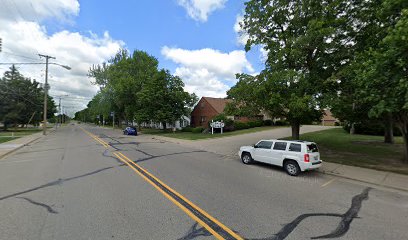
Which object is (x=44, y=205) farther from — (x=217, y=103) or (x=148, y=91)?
(x=217, y=103)

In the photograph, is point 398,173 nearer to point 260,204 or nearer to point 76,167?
point 260,204

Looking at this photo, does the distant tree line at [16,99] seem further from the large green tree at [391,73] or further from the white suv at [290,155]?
the large green tree at [391,73]

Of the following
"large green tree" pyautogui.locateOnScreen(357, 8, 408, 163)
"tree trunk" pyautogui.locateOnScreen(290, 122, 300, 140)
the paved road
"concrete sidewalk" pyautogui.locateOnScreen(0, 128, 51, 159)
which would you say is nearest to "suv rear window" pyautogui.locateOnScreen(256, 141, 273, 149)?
the paved road

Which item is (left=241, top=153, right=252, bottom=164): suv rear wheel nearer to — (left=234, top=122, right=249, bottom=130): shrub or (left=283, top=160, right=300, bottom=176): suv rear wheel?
(left=283, top=160, right=300, bottom=176): suv rear wheel

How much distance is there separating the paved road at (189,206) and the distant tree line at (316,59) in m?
3.88

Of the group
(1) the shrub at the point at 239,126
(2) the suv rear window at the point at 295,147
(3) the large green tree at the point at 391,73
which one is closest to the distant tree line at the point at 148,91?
(1) the shrub at the point at 239,126

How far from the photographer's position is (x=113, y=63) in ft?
166

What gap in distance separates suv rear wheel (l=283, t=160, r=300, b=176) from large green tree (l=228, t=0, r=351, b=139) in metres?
3.05

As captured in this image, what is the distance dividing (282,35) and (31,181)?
46.7 feet

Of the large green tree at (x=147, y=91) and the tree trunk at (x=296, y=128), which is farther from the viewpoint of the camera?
the large green tree at (x=147, y=91)

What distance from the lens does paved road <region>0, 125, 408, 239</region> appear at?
432 centimetres

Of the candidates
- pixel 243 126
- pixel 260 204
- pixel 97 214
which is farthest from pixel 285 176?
pixel 243 126

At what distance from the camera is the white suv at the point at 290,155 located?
30.7ft

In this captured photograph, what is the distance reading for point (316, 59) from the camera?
44.8 feet
